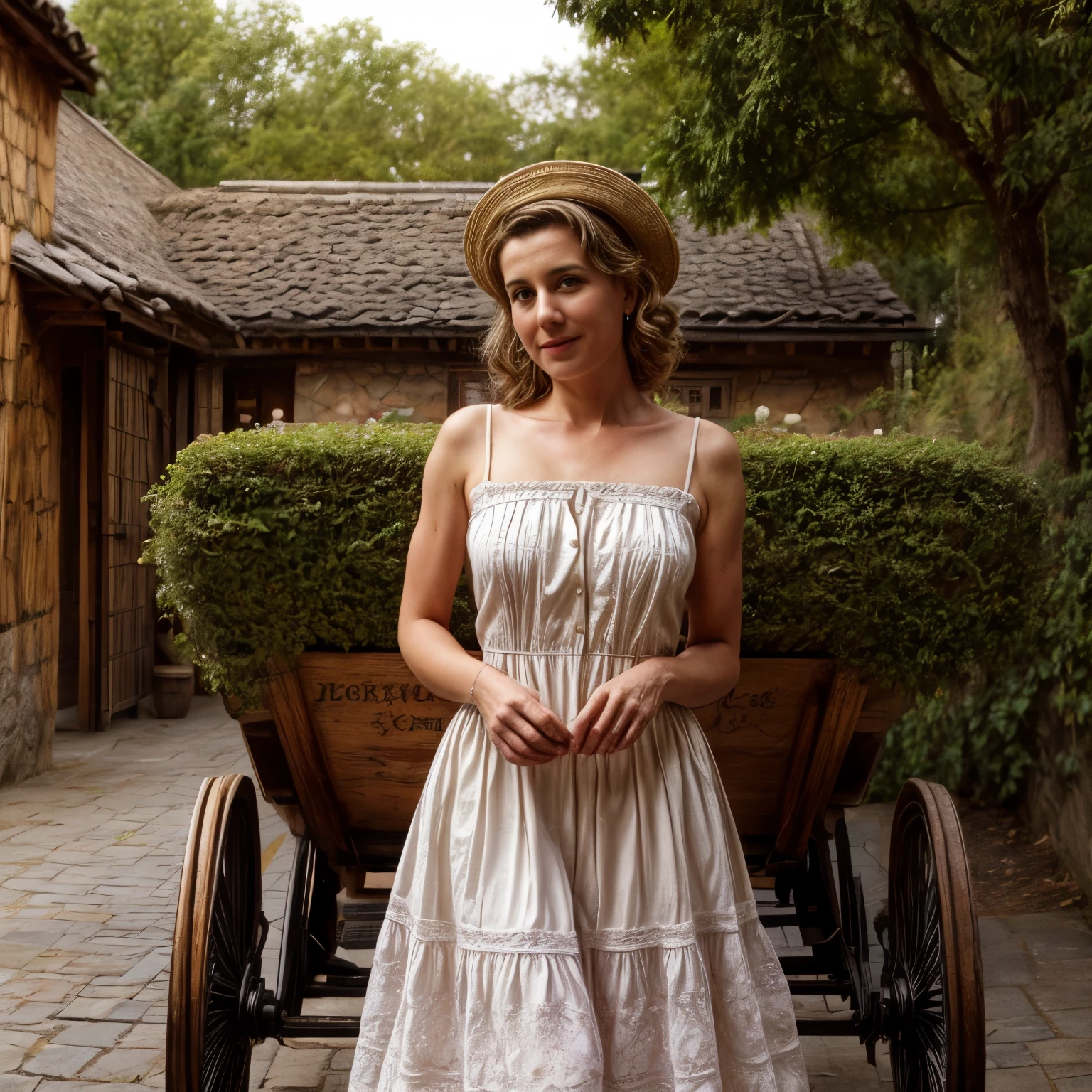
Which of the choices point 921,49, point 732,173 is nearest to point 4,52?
point 732,173

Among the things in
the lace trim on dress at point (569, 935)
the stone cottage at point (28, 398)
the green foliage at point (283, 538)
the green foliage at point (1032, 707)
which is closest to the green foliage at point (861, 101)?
the green foliage at point (1032, 707)

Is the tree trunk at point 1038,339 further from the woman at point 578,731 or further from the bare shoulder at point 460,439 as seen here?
the bare shoulder at point 460,439

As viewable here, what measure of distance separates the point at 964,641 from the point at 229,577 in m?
1.65

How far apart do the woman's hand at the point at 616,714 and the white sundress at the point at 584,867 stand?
122mm

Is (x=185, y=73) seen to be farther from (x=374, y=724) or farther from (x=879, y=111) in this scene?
(x=374, y=724)

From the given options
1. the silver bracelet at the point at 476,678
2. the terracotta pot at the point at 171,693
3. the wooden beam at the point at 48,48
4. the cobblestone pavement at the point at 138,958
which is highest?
the wooden beam at the point at 48,48

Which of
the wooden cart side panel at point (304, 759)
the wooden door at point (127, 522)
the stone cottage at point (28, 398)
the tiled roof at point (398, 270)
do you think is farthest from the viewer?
A: the tiled roof at point (398, 270)

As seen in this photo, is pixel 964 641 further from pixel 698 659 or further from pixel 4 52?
pixel 4 52

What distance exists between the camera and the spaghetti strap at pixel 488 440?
2043 millimetres

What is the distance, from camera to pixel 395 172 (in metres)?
31.0

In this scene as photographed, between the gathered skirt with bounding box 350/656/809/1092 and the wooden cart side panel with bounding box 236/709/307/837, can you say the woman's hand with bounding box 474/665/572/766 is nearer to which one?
the gathered skirt with bounding box 350/656/809/1092

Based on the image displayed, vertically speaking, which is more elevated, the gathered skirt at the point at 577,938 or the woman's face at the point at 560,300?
the woman's face at the point at 560,300

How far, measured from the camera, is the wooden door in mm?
9242

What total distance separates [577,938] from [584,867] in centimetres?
12
